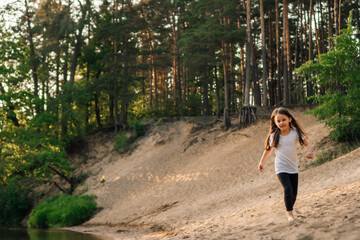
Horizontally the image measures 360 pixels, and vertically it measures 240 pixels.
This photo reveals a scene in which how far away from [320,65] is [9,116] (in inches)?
910

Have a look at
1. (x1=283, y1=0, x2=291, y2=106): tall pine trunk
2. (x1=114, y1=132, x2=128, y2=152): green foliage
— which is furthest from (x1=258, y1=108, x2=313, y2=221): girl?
(x1=114, y1=132, x2=128, y2=152): green foliage

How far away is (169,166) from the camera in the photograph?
24.1 m

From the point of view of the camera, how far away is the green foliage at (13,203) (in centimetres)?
2569

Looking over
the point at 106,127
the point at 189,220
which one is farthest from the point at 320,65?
the point at 106,127

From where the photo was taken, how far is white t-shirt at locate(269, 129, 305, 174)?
6.47 metres

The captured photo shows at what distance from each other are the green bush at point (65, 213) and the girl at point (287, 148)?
16.0m

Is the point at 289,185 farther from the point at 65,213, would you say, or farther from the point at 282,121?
the point at 65,213

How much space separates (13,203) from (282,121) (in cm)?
2461

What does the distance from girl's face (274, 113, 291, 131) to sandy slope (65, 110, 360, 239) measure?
187 centimetres

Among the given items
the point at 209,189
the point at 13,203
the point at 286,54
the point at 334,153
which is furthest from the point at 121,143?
the point at 334,153

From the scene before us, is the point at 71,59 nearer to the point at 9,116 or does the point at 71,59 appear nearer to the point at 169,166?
the point at 9,116

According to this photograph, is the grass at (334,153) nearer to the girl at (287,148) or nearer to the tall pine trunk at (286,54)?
the tall pine trunk at (286,54)

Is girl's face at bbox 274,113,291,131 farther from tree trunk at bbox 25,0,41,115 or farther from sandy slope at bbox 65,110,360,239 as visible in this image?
tree trunk at bbox 25,0,41,115

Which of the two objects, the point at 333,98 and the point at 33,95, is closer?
the point at 333,98
